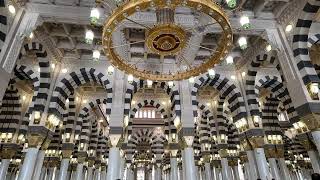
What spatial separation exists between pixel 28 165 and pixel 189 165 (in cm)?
682

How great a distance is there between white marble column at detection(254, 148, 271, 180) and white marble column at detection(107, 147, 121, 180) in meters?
6.55

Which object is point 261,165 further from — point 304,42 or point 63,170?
point 63,170

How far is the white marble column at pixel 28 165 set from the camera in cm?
939

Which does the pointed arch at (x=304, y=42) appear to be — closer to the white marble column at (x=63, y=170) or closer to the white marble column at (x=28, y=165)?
the white marble column at (x=28, y=165)

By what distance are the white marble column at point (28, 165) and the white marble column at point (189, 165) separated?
21.4ft

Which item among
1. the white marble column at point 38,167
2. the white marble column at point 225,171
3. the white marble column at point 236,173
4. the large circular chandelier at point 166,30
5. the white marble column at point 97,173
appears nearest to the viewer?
the large circular chandelier at point 166,30

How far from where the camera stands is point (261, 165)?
11125mm

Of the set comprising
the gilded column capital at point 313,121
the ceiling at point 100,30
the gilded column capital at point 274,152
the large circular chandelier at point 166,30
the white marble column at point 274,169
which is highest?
the ceiling at point 100,30

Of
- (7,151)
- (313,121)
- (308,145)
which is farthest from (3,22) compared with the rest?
(308,145)

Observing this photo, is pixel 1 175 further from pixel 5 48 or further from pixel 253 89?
pixel 253 89

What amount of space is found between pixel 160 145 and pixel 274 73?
1275 centimetres

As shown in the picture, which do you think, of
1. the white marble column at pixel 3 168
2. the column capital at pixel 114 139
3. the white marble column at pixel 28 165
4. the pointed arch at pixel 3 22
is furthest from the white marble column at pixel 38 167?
the pointed arch at pixel 3 22

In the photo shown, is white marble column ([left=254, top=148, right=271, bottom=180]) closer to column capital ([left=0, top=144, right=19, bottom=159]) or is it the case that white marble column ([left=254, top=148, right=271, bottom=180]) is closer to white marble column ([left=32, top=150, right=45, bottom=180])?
white marble column ([left=32, top=150, right=45, bottom=180])

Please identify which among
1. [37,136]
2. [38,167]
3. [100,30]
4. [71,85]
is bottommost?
[38,167]
